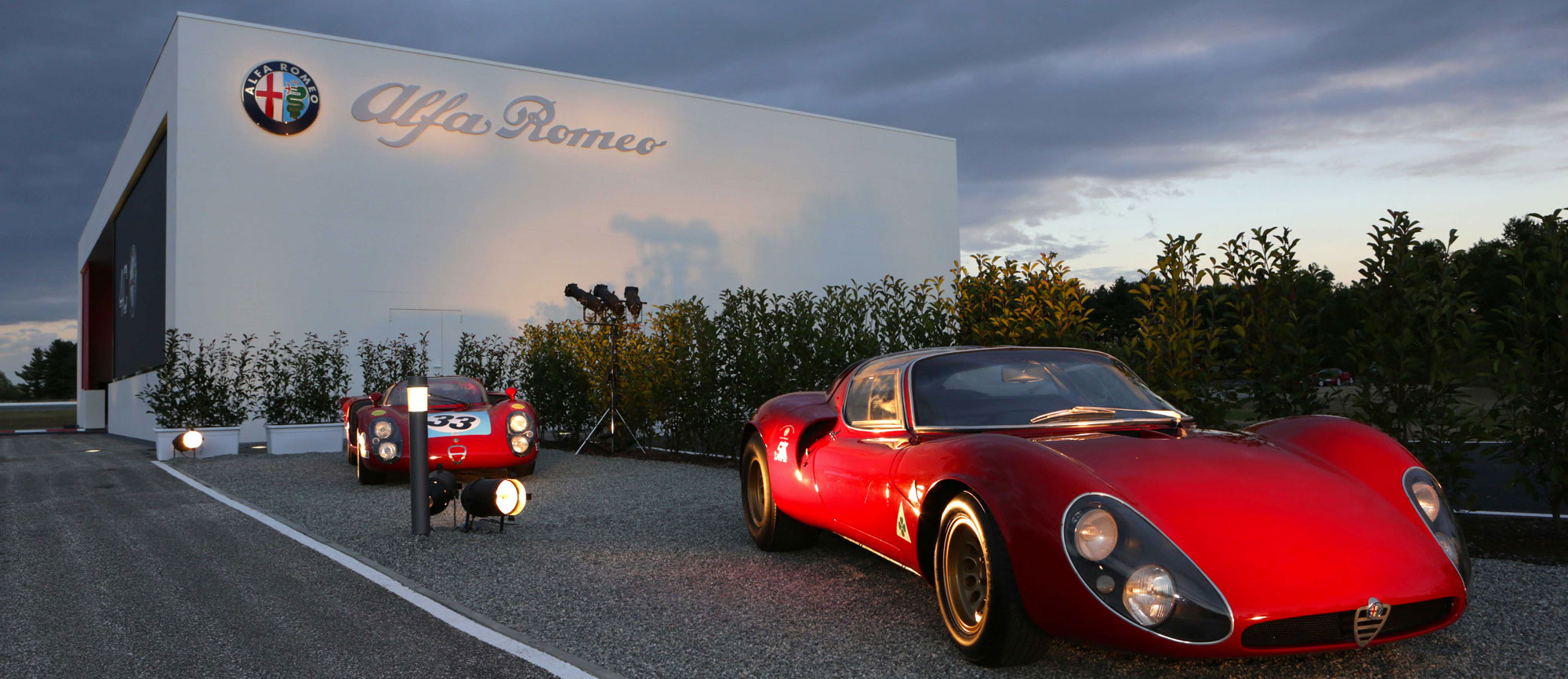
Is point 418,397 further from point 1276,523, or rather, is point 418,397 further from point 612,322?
point 612,322

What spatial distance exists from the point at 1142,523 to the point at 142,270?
29.0 m

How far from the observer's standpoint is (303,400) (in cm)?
1683

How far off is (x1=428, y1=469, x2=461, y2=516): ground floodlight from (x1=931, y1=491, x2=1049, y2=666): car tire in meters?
4.18

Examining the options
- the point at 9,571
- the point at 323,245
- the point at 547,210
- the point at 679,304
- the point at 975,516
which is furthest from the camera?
the point at 547,210

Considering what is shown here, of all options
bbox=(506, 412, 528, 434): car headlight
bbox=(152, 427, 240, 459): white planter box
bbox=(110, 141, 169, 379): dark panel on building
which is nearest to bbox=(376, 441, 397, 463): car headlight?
bbox=(506, 412, 528, 434): car headlight

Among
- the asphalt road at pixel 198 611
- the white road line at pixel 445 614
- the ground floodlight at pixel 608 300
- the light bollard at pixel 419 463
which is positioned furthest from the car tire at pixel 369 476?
the ground floodlight at pixel 608 300

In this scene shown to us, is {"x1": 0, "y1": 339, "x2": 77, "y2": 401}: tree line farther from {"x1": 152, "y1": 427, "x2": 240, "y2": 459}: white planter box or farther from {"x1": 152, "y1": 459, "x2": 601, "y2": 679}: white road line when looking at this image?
{"x1": 152, "y1": 459, "x2": 601, "y2": 679}: white road line

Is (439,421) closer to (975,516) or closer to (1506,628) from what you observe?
(975,516)

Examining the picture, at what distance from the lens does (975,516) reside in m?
3.26

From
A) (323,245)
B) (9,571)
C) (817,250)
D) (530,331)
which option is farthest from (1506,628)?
(817,250)

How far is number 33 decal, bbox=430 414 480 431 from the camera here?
372 inches

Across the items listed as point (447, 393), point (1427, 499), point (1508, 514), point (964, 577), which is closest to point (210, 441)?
point (447, 393)

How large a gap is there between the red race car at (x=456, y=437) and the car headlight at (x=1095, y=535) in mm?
7685

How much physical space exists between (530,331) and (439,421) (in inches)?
358
